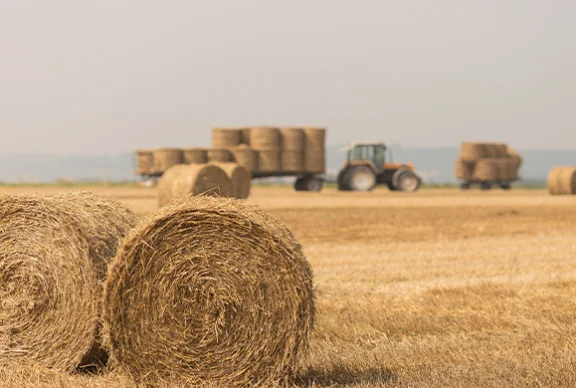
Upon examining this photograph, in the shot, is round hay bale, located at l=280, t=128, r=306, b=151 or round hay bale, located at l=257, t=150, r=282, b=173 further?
round hay bale, located at l=280, t=128, r=306, b=151

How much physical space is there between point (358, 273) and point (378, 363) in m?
5.36

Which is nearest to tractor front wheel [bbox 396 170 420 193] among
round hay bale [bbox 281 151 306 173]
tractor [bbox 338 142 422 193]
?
tractor [bbox 338 142 422 193]

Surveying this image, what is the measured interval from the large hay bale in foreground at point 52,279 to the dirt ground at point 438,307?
1.01 feet

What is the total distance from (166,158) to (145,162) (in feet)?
8.87

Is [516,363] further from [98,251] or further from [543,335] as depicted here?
[98,251]

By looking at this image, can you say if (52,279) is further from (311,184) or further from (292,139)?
(311,184)

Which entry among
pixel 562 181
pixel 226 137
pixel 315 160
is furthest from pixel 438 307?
pixel 562 181

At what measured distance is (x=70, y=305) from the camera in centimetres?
718

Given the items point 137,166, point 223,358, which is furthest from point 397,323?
point 137,166

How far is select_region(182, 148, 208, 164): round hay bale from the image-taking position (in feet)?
122

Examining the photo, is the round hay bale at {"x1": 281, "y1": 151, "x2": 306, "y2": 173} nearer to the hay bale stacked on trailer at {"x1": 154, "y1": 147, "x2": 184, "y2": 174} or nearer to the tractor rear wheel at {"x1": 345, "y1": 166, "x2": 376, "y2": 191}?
the tractor rear wheel at {"x1": 345, "y1": 166, "x2": 376, "y2": 191}

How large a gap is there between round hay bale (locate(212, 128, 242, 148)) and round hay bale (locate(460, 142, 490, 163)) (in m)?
15.6

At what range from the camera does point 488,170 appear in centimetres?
4641

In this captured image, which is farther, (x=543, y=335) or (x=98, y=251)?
(x=543, y=335)
